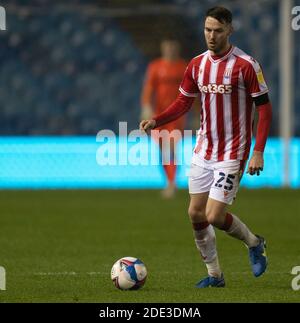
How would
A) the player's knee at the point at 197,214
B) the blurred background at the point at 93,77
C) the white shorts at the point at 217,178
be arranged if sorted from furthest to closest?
the blurred background at the point at 93,77 → the player's knee at the point at 197,214 → the white shorts at the point at 217,178

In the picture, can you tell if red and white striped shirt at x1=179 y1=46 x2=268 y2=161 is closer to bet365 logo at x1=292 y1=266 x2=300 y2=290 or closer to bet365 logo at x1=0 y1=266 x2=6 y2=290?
bet365 logo at x1=292 y1=266 x2=300 y2=290

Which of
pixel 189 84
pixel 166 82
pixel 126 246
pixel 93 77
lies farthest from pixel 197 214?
pixel 93 77

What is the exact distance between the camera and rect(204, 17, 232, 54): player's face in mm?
7043

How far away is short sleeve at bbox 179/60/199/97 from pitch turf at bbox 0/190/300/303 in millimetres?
1345

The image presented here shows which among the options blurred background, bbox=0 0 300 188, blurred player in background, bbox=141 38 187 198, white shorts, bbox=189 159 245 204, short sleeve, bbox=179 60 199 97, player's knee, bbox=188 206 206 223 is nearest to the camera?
white shorts, bbox=189 159 245 204

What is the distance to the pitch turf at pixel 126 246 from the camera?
6.91 meters

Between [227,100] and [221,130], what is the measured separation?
216 mm

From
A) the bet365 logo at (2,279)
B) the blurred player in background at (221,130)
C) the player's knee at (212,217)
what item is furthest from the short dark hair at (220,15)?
the bet365 logo at (2,279)

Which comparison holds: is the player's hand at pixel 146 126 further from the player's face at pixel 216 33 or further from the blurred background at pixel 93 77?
the blurred background at pixel 93 77

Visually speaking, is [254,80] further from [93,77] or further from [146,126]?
[93,77]

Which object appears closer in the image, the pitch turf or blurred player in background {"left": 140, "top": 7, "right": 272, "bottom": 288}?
the pitch turf

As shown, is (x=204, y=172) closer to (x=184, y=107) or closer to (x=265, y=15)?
(x=184, y=107)

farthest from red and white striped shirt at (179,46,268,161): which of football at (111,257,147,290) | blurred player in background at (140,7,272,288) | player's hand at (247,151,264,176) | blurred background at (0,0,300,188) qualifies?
blurred background at (0,0,300,188)
